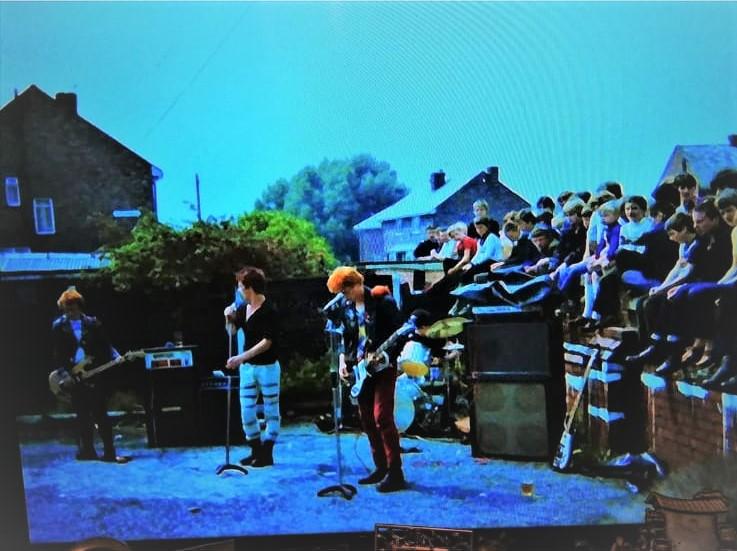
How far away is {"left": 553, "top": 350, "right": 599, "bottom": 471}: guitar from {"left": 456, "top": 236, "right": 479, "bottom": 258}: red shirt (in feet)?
2.15

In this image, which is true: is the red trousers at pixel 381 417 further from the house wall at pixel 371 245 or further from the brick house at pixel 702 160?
the brick house at pixel 702 160

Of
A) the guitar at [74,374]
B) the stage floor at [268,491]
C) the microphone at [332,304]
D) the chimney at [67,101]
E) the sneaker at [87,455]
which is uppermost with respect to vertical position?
the chimney at [67,101]

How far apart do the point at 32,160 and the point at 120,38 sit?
59 centimetres

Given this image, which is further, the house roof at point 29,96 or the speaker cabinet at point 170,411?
the speaker cabinet at point 170,411

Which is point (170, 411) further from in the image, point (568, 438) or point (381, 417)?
point (568, 438)

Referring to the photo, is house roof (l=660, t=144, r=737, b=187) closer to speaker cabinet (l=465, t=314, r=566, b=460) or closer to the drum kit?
speaker cabinet (l=465, t=314, r=566, b=460)

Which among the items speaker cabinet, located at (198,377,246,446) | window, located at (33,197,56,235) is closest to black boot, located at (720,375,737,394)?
speaker cabinet, located at (198,377,246,446)

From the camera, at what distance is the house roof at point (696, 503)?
2543 mm

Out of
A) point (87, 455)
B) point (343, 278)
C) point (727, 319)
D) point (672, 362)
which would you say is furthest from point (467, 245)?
point (87, 455)

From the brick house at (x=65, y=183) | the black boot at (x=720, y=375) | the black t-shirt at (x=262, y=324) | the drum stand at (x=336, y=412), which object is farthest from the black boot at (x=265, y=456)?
the black boot at (x=720, y=375)

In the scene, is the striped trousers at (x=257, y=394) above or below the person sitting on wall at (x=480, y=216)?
below

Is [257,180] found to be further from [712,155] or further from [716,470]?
[716,470]

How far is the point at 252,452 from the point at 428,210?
1.21 m

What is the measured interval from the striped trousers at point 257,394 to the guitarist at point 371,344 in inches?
11.1
